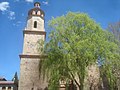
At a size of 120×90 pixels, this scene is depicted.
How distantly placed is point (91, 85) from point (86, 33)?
28.0 ft

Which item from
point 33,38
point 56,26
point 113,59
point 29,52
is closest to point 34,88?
point 29,52

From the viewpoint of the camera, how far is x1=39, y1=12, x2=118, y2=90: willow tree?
22016 millimetres

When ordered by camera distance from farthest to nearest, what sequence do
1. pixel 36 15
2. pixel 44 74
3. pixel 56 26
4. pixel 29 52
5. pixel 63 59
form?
pixel 36 15
pixel 29 52
pixel 44 74
pixel 56 26
pixel 63 59

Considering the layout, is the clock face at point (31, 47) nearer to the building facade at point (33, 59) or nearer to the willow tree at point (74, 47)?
the building facade at point (33, 59)

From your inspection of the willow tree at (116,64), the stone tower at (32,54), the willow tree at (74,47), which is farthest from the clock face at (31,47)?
the willow tree at (116,64)

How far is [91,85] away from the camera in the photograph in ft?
95.7

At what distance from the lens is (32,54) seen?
29406 mm

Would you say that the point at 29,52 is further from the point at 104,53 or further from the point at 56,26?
the point at 104,53

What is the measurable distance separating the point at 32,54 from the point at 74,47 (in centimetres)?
889

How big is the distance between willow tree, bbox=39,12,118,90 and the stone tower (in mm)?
4825

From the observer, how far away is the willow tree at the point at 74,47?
72.2 ft

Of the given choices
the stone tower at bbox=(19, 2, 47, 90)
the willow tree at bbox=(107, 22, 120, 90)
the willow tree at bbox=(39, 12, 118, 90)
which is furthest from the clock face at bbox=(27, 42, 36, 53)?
the willow tree at bbox=(107, 22, 120, 90)

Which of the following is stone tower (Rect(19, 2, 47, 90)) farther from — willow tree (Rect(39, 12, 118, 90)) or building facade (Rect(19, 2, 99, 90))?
willow tree (Rect(39, 12, 118, 90))

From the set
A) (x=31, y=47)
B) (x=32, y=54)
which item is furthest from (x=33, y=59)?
(x=31, y=47)
